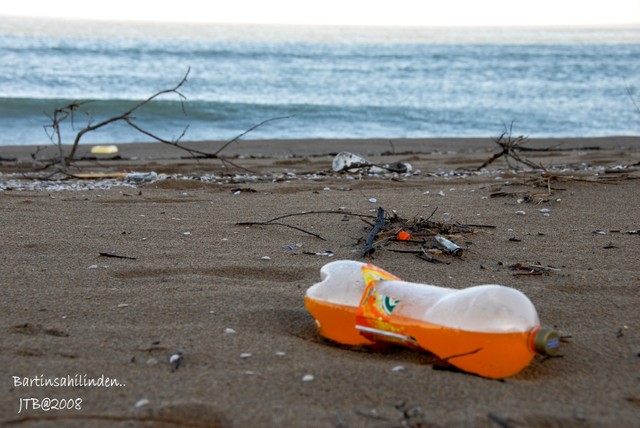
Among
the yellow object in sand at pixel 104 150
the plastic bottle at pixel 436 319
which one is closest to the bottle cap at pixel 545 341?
the plastic bottle at pixel 436 319

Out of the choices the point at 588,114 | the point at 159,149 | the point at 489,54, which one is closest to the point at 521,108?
the point at 588,114

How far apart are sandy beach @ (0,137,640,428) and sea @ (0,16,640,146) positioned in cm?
219

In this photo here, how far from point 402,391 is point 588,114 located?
12.6 m

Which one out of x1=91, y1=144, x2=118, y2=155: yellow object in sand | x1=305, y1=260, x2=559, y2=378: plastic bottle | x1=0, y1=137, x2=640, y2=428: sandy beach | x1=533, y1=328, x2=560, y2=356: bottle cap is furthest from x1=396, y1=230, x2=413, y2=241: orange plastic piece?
x1=91, y1=144, x2=118, y2=155: yellow object in sand

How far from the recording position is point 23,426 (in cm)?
148

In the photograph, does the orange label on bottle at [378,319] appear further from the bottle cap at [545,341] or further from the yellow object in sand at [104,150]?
the yellow object in sand at [104,150]

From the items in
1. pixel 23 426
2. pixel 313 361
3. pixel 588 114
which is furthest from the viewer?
pixel 588 114

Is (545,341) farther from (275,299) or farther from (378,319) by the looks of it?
(275,299)

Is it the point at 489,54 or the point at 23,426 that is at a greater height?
the point at 489,54

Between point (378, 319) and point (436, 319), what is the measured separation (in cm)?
17

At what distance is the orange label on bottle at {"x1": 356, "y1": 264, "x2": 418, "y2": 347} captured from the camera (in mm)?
1871

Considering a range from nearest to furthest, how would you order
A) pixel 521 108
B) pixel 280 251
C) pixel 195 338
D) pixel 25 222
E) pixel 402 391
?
pixel 402 391 < pixel 195 338 < pixel 280 251 < pixel 25 222 < pixel 521 108

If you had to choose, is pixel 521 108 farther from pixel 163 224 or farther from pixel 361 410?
pixel 361 410

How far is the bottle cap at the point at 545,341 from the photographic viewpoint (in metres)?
1.65
